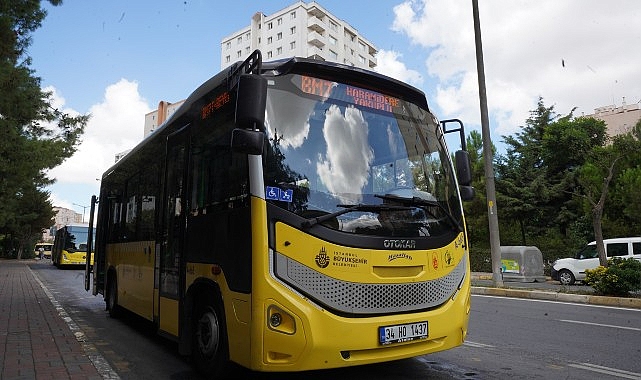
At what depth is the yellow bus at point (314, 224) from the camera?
13.0ft

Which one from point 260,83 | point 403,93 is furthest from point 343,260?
point 403,93

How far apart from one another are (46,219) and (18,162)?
146ft

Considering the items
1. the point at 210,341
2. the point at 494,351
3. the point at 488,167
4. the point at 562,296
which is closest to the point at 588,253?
the point at 488,167

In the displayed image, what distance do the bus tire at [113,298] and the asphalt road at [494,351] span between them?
20 centimetres

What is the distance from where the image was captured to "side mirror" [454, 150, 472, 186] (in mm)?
5656

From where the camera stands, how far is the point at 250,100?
3.99 m

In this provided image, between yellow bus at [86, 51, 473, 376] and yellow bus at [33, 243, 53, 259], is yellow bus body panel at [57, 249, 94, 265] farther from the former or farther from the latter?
yellow bus at [33, 243, 53, 259]

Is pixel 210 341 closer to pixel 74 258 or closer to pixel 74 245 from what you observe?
pixel 74 245

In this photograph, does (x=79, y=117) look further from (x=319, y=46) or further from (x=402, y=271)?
(x=319, y=46)

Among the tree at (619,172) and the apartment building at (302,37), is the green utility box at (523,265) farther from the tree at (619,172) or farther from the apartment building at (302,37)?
the apartment building at (302,37)

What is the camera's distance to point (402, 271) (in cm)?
438

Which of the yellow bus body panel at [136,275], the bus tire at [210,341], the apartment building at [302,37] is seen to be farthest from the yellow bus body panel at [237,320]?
the apartment building at [302,37]

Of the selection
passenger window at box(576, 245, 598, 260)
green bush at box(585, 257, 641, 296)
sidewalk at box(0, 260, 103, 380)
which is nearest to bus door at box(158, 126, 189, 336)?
→ sidewalk at box(0, 260, 103, 380)

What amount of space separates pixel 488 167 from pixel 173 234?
1316 cm
